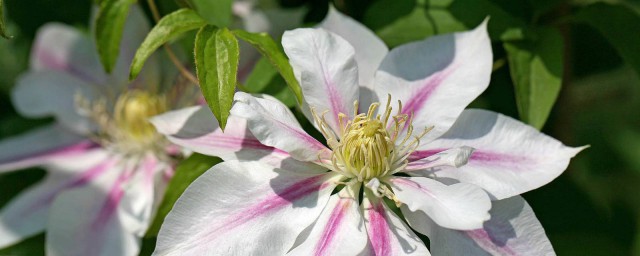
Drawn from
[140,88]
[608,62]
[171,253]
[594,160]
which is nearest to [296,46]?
[171,253]

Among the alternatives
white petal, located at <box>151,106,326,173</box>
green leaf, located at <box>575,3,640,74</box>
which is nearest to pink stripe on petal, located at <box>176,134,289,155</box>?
white petal, located at <box>151,106,326,173</box>

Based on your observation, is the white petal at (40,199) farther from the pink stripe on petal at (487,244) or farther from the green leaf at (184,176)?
the pink stripe on petal at (487,244)

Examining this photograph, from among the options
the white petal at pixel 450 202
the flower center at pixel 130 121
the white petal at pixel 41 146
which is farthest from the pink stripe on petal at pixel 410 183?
the white petal at pixel 41 146

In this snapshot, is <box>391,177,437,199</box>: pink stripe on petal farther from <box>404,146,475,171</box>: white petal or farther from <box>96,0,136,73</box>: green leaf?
<box>96,0,136,73</box>: green leaf

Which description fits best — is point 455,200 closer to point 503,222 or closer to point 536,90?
point 503,222

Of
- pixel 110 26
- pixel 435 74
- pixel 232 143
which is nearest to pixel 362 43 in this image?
pixel 435 74

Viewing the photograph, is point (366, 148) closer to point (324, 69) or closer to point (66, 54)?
point (324, 69)
